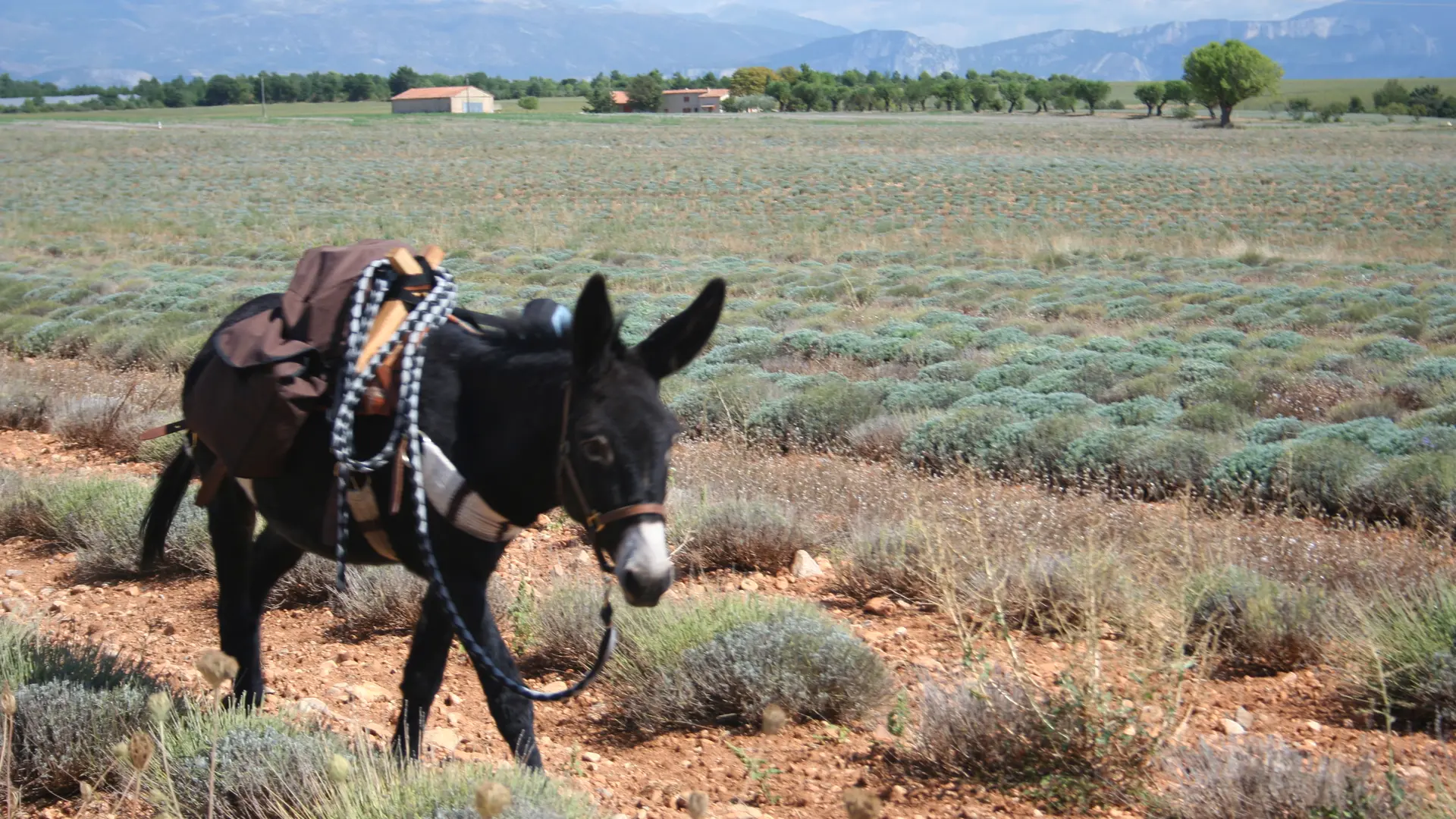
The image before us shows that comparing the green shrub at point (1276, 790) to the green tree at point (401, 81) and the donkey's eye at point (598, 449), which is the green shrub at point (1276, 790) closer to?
the donkey's eye at point (598, 449)

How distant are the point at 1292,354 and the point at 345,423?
12.8 metres

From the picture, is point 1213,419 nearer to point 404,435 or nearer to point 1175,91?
point 404,435

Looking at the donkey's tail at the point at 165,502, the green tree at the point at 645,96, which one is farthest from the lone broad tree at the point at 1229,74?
the donkey's tail at the point at 165,502

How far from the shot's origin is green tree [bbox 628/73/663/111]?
137250 millimetres

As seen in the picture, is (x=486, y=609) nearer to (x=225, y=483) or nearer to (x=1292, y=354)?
(x=225, y=483)

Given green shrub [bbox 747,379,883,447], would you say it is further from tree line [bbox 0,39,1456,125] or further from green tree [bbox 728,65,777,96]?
green tree [bbox 728,65,777,96]

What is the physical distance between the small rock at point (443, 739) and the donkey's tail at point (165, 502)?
149cm

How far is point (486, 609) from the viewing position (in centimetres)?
347

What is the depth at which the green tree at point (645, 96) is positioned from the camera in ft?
450

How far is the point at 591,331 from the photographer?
2988mm

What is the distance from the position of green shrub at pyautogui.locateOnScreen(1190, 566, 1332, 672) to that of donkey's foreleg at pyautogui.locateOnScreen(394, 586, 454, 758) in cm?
323

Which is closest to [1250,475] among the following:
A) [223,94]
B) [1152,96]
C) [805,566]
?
[805,566]

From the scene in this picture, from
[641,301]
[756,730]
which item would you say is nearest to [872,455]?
[756,730]

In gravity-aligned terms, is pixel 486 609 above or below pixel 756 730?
above
